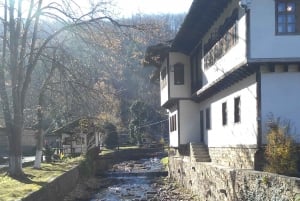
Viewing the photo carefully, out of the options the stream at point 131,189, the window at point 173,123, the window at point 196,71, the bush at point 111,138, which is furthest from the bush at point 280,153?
the bush at point 111,138

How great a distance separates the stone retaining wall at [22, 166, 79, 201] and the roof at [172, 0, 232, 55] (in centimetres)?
871

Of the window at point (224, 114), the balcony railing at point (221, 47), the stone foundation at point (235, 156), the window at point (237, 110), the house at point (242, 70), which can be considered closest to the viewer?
the house at point (242, 70)

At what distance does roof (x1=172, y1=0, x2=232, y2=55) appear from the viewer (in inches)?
790

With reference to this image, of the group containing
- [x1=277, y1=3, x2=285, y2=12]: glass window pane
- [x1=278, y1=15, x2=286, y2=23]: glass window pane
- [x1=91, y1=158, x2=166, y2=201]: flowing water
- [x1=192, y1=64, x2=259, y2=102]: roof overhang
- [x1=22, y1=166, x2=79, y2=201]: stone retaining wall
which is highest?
[x1=277, y1=3, x2=285, y2=12]: glass window pane

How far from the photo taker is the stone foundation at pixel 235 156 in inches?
662

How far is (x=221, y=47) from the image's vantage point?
19.9 meters

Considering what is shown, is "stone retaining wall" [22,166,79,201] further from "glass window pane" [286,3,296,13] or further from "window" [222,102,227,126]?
"glass window pane" [286,3,296,13]

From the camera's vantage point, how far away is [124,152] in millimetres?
55312

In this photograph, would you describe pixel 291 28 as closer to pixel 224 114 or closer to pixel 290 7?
pixel 290 7

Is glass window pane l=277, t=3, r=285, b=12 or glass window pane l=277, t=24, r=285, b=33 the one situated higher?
glass window pane l=277, t=3, r=285, b=12

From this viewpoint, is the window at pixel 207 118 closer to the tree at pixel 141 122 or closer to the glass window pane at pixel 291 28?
the glass window pane at pixel 291 28

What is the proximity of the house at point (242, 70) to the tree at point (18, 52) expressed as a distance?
4.99 metres

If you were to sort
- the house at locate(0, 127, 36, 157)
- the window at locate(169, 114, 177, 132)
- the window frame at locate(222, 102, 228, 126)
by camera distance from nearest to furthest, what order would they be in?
the window frame at locate(222, 102, 228, 126) < the window at locate(169, 114, 177, 132) < the house at locate(0, 127, 36, 157)

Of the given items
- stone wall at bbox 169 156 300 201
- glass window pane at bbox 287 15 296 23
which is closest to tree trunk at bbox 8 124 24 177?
stone wall at bbox 169 156 300 201
